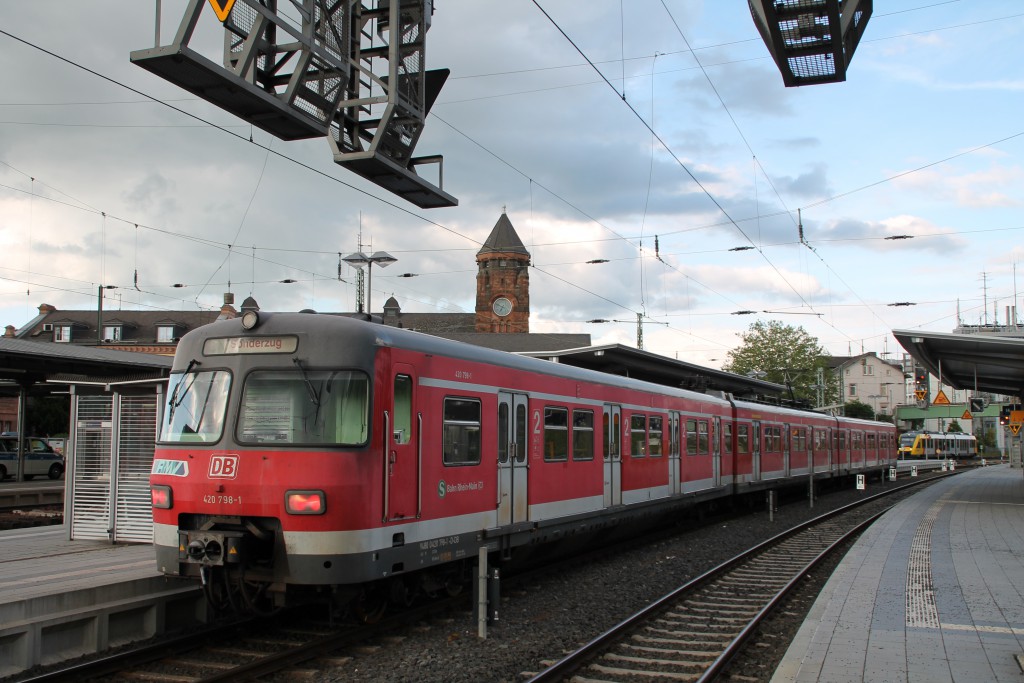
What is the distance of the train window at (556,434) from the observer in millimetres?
12391

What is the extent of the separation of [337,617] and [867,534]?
39.9ft

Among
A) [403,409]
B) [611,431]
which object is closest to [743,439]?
[611,431]

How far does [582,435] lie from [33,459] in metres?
29.2

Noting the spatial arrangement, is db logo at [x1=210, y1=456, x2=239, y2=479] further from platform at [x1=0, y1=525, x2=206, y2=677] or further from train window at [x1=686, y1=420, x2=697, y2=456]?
train window at [x1=686, y1=420, x2=697, y2=456]

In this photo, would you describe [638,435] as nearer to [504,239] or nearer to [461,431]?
[461,431]

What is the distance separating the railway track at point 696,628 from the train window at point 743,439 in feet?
22.1

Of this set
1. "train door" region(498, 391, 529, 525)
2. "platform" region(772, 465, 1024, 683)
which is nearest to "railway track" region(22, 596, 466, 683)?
"train door" region(498, 391, 529, 525)

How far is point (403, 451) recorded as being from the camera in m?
8.86

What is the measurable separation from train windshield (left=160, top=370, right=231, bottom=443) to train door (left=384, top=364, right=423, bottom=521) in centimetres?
163

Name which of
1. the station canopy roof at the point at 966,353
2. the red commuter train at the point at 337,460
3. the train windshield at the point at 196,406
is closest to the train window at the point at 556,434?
the red commuter train at the point at 337,460

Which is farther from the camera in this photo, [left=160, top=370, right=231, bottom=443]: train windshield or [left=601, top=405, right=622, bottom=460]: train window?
[left=601, top=405, right=622, bottom=460]: train window

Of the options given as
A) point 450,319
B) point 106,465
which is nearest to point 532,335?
point 450,319

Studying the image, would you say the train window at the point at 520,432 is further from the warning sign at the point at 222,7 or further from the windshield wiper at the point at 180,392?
the warning sign at the point at 222,7

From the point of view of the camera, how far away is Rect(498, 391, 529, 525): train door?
11062 mm
